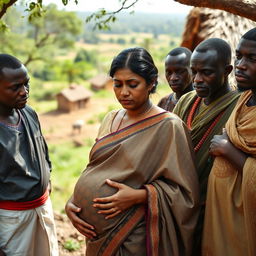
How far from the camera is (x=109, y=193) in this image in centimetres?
234

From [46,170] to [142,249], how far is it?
1085mm

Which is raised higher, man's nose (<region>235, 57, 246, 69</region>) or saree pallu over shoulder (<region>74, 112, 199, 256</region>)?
man's nose (<region>235, 57, 246, 69</region>)

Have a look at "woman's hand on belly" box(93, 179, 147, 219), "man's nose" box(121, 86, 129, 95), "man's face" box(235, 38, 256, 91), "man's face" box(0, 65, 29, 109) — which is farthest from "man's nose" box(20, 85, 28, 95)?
"man's face" box(235, 38, 256, 91)

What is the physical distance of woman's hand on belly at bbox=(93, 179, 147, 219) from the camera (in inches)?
90.0

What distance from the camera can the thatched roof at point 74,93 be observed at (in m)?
29.7

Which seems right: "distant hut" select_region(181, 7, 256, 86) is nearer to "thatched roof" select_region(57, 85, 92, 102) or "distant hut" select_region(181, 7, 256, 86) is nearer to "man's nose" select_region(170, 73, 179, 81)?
"man's nose" select_region(170, 73, 179, 81)

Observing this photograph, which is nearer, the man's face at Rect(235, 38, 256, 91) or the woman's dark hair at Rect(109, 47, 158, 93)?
the man's face at Rect(235, 38, 256, 91)

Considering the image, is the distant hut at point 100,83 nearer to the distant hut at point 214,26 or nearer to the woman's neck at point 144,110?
the distant hut at point 214,26

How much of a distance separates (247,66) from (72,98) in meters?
28.3

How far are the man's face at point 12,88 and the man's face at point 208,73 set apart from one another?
126 centimetres

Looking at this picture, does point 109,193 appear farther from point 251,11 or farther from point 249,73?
point 251,11

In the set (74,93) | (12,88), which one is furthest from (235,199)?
(74,93)

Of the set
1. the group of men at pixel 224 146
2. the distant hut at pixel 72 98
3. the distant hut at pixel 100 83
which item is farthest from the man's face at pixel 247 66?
the distant hut at pixel 100 83

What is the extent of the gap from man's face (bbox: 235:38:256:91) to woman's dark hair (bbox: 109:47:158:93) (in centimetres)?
54
